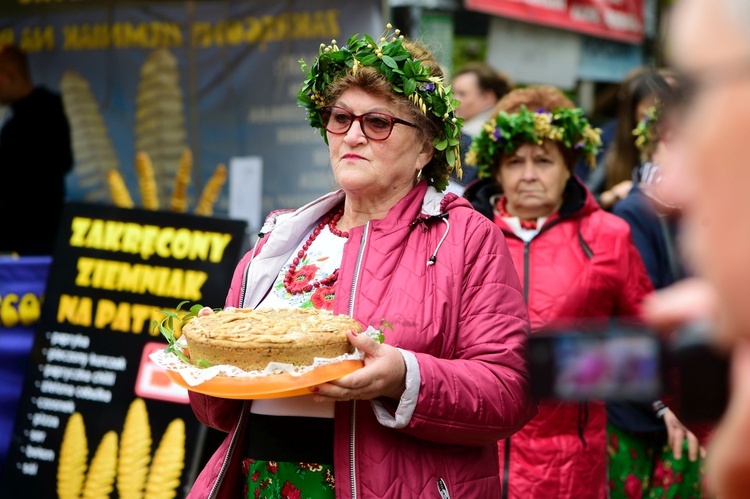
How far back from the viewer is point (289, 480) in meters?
2.77

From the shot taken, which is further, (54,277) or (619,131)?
(619,131)

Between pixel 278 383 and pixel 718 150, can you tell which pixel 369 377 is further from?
pixel 718 150

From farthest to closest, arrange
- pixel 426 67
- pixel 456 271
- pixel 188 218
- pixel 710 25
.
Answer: pixel 188 218
pixel 426 67
pixel 456 271
pixel 710 25

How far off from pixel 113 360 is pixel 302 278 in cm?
249

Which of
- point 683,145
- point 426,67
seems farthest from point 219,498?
point 683,145

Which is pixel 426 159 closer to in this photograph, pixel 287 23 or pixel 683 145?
pixel 683 145

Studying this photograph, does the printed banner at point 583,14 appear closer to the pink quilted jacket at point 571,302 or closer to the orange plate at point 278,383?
the pink quilted jacket at point 571,302

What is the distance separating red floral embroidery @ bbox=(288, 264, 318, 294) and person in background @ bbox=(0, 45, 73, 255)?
15.9 feet

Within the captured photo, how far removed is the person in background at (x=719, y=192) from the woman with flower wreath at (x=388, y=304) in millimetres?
1567

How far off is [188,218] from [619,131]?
255cm

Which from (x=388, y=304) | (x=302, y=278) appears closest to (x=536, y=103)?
(x=302, y=278)

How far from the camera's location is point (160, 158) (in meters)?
7.52

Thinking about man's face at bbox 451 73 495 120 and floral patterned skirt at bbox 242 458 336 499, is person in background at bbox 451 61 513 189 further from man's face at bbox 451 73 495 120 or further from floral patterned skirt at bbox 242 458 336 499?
floral patterned skirt at bbox 242 458 336 499

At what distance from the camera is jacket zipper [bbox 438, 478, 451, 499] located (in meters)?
2.69
